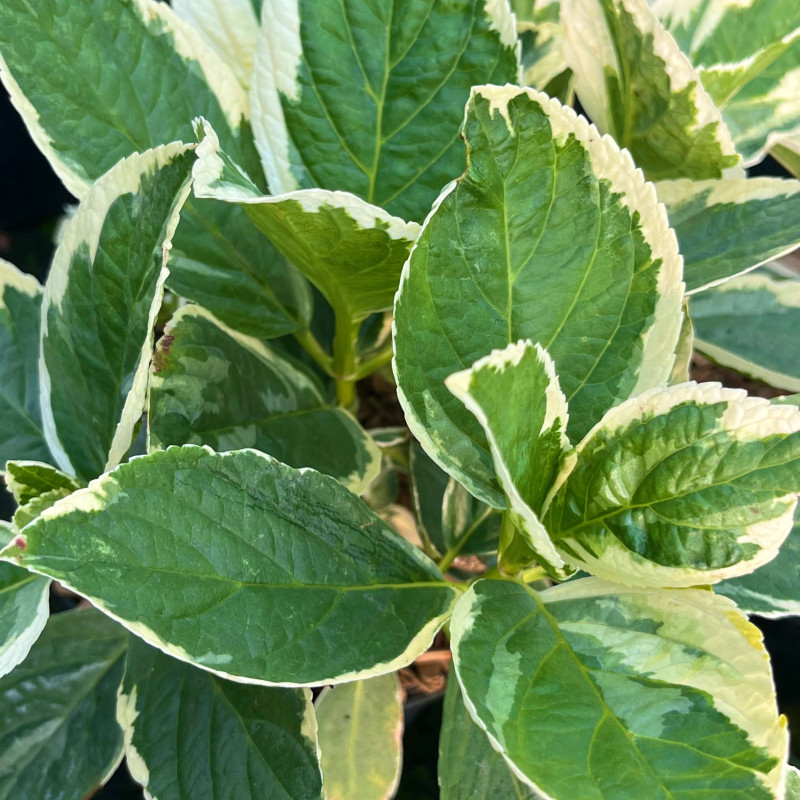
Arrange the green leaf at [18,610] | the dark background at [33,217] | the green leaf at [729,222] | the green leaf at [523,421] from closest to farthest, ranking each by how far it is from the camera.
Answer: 1. the green leaf at [523,421]
2. the green leaf at [18,610]
3. the green leaf at [729,222]
4. the dark background at [33,217]

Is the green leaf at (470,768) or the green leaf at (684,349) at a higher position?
the green leaf at (684,349)

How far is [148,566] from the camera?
337mm

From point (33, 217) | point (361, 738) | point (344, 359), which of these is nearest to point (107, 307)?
point (344, 359)

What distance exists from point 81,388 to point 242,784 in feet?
0.85

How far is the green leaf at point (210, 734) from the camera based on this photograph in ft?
1.50

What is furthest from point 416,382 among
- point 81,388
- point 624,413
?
point 81,388

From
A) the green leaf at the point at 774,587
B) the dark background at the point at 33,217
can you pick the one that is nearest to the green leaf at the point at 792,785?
the green leaf at the point at 774,587

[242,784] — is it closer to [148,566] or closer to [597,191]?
[148,566]

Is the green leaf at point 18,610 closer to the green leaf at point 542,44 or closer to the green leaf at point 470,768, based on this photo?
the green leaf at point 470,768

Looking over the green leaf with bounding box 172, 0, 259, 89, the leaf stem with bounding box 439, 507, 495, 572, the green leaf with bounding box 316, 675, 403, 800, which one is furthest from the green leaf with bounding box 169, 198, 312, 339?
the green leaf with bounding box 316, 675, 403, 800

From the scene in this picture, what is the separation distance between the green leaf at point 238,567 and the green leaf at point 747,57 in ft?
1.35

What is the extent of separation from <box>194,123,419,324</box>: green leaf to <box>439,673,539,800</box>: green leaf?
281mm

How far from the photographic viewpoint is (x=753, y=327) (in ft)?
2.33

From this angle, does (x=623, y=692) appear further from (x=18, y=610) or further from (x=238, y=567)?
(x=18, y=610)
